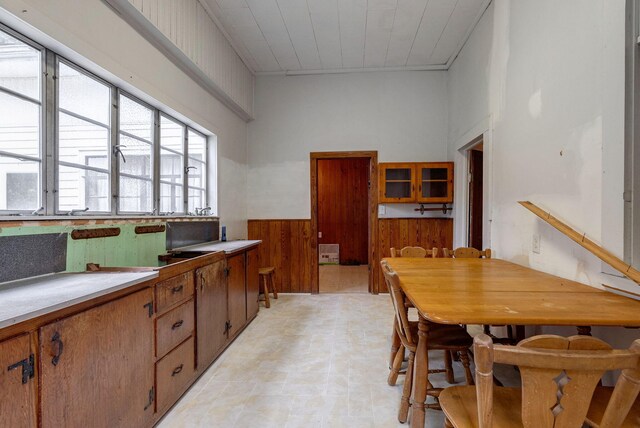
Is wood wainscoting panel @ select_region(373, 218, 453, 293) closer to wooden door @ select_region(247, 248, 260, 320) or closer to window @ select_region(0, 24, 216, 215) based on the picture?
wooden door @ select_region(247, 248, 260, 320)

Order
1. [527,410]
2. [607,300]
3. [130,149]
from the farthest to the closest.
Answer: [130,149]
[607,300]
[527,410]

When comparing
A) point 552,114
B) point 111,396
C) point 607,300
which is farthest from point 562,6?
point 111,396

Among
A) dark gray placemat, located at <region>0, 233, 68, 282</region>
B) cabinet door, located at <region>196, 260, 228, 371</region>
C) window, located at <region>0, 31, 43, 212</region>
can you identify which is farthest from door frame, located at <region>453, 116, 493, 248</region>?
window, located at <region>0, 31, 43, 212</region>

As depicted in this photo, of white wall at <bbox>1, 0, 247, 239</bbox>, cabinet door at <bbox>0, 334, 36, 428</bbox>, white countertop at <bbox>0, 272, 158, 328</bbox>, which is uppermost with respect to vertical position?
white wall at <bbox>1, 0, 247, 239</bbox>

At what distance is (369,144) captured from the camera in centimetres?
474

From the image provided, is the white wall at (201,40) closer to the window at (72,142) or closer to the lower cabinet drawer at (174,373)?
the window at (72,142)

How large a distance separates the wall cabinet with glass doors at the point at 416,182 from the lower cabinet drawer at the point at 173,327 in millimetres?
3131

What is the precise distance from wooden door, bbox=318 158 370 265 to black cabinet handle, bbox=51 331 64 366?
6220mm

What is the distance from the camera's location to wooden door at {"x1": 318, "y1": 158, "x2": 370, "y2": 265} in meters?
7.33

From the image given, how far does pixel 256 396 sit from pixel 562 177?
2.54m

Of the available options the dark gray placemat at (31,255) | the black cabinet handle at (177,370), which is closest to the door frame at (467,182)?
the black cabinet handle at (177,370)

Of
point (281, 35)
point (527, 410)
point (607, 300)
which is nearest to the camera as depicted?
point (527, 410)

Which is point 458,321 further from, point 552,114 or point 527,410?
point 552,114

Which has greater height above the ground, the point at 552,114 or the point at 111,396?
the point at 552,114
